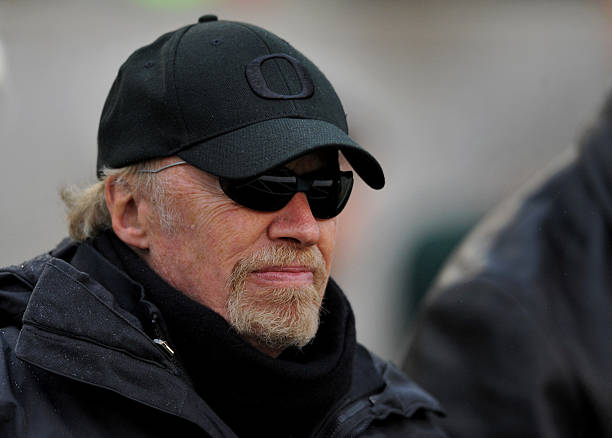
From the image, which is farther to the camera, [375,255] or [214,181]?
[375,255]

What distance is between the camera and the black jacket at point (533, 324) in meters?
3.53

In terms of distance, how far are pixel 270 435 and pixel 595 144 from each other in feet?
7.08

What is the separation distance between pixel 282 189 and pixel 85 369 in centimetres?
71

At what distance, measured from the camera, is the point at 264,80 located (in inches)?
100

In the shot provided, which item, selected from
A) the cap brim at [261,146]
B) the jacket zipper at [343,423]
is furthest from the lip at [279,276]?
the jacket zipper at [343,423]

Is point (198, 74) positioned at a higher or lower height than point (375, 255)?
higher

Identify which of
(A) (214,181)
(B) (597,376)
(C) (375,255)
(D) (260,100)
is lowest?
(C) (375,255)

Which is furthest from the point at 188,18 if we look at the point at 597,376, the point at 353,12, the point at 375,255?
the point at 597,376

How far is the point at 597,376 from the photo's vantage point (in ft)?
11.7

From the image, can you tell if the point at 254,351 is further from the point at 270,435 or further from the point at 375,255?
the point at 375,255

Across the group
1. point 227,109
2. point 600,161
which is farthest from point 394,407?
point 600,161

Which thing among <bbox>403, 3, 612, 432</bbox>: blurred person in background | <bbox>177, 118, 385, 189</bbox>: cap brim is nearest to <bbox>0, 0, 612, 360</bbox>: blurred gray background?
<bbox>403, 3, 612, 432</bbox>: blurred person in background

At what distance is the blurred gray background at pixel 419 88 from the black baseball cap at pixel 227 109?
392 centimetres

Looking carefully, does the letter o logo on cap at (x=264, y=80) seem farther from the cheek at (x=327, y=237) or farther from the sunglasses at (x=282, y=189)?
the cheek at (x=327, y=237)
